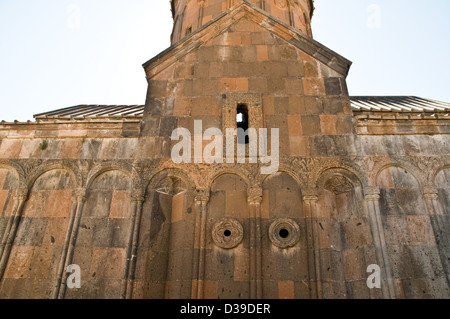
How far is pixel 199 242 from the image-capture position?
16.5ft

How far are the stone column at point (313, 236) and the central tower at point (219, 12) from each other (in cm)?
704

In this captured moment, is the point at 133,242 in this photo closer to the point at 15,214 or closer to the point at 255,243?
the point at 255,243

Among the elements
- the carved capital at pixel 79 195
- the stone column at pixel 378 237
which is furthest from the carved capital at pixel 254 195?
the carved capital at pixel 79 195

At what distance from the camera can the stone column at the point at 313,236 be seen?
4664 millimetres

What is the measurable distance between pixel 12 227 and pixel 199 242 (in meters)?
3.35

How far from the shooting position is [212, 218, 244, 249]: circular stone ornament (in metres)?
5.02

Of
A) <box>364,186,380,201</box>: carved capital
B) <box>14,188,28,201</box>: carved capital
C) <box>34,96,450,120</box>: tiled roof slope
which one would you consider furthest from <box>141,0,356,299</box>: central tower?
<box>14,188,28,201</box>: carved capital

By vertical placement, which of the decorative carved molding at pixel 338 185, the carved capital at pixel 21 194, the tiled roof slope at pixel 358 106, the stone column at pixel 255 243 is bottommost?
the stone column at pixel 255 243

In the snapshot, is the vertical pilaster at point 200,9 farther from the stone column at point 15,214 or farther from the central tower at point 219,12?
the stone column at point 15,214

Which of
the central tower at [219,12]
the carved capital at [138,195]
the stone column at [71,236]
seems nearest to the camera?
the stone column at [71,236]

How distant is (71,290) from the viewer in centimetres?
495

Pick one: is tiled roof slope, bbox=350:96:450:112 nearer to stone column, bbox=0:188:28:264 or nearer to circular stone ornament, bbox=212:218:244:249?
→ circular stone ornament, bbox=212:218:244:249

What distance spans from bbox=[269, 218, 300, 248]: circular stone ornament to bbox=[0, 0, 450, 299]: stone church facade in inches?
0.9
